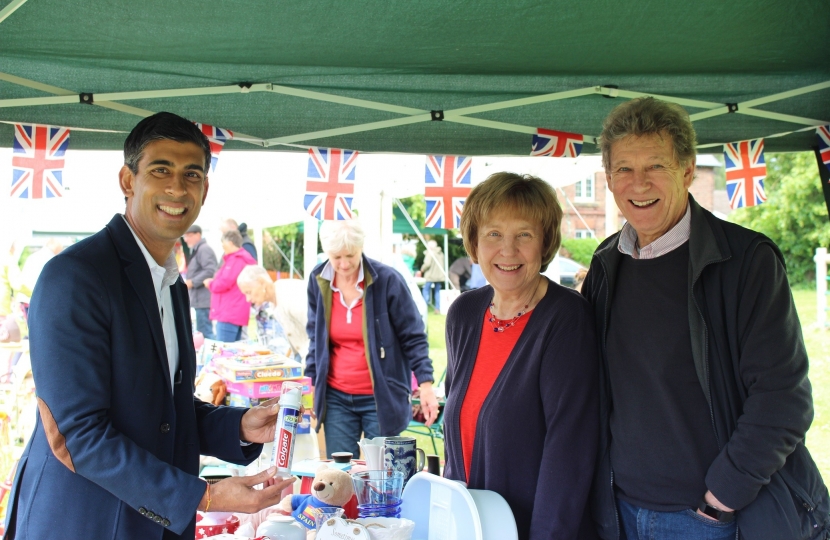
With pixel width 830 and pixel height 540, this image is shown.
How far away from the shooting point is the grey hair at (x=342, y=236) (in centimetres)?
397

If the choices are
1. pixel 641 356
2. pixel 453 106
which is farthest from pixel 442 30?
pixel 641 356

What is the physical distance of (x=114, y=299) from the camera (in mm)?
1549

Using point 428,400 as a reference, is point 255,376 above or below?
above

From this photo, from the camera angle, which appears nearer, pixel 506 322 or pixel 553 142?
pixel 506 322

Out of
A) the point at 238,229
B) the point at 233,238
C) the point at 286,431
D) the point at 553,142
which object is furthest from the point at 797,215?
the point at 286,431

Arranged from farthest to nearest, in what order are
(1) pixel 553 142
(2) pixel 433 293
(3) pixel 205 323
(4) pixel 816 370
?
(2) pixel 433 293 < (4) pixel 816 370 < (3) pixel 205 323 < (1) pixel 553 142

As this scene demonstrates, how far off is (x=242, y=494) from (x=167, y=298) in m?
0.57

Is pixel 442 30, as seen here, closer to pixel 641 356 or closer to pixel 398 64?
pixel 398 64

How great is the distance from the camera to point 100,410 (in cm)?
148

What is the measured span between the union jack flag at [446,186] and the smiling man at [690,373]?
2347mm

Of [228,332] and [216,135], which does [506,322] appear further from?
[228,332]

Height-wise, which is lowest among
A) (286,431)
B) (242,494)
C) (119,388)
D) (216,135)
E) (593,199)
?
(242,494)

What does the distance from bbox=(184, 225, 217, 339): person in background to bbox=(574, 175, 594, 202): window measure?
21.6 metres

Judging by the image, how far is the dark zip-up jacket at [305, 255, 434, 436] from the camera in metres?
3.93
